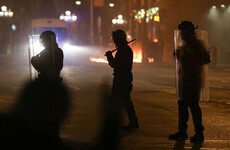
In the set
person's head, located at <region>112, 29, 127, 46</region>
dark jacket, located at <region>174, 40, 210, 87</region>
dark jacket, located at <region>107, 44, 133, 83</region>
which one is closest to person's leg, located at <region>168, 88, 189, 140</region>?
dark jacket, located at <region>174, 40, 210, 87</region>

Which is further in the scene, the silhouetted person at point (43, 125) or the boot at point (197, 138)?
the boot at point (197, 138)

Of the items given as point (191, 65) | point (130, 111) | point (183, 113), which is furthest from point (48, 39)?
point (183, 113)

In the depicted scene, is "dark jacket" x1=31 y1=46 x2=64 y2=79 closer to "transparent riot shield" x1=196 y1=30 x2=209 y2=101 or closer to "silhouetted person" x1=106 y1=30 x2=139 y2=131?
"silhouetted person" x1=106 y1=30 x2=139 y2=131

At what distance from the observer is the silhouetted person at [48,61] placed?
28.1 ft

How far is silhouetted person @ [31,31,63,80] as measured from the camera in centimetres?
857

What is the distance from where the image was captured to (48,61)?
28.1 feet

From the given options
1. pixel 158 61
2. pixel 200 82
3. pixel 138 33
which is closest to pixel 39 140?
pixel 200 82

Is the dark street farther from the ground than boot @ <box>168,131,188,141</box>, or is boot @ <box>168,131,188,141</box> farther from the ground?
boot @ <box>168,131,188,141</box>

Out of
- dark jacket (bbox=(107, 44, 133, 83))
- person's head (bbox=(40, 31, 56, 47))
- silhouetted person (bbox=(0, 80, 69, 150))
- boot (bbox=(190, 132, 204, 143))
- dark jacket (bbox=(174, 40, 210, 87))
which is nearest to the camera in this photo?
silhouetted person (bbox=(0, 80, 69, 150))

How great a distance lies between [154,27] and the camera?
48.7 metres

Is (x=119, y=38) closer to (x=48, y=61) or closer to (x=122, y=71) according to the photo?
(x=122, y=71)

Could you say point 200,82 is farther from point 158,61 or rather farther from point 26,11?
point 26,11

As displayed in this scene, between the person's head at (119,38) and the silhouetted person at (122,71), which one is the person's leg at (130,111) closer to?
the silhouetted person at (122,71)

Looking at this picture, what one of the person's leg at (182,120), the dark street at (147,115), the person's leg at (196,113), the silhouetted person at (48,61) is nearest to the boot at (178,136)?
the person's leg at (182,120)
